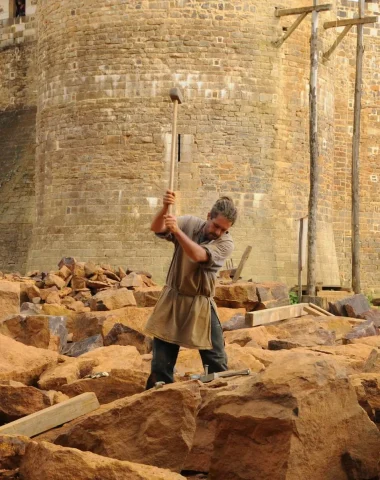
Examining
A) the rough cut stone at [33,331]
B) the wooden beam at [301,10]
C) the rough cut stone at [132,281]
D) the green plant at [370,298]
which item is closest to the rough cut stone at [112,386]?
the rough cut stone at [33,331]

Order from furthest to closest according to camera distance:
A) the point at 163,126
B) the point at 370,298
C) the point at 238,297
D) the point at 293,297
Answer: the point at 370,298 < the point at 163,126 < the point at 293,297 < the point at 238,297

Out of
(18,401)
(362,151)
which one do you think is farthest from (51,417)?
(362,151)

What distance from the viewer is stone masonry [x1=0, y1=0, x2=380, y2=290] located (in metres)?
20.4

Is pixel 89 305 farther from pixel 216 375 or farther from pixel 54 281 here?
pixel 216 375

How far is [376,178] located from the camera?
2602 cm

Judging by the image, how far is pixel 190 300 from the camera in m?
6.97

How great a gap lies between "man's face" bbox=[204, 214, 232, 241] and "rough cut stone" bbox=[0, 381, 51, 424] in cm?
150

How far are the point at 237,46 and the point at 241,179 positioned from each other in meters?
2.66

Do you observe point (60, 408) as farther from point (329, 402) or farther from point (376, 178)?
point (376, 178)

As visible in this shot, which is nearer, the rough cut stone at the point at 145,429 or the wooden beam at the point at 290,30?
the rough cut stone at the point at 145,429

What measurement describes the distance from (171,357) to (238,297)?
708cm

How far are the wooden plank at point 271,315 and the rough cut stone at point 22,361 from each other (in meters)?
3.69

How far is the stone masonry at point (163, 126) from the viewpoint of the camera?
66.9 ft

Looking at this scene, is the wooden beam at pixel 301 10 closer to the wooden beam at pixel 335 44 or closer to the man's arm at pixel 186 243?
the wooden beam at pixel 335 44
